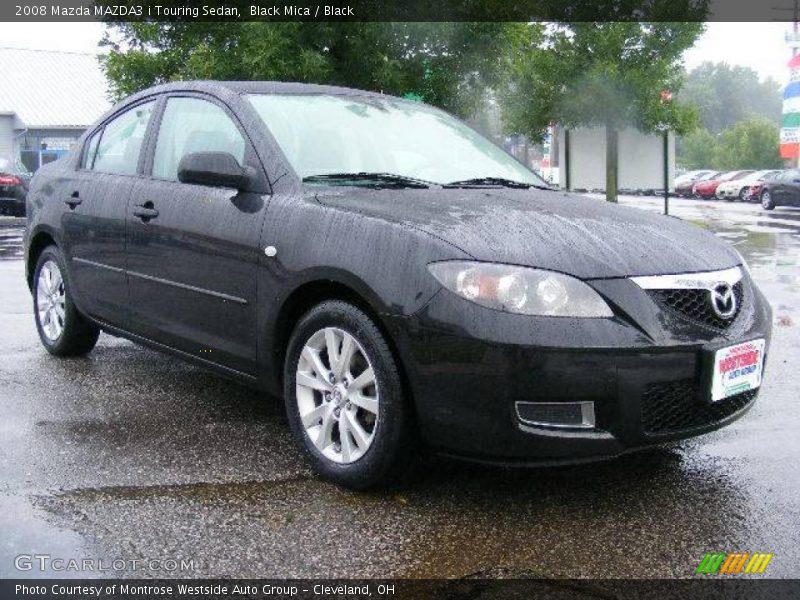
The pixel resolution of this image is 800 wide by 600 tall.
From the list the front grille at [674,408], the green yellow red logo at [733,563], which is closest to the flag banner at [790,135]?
the front grille at [674,408]

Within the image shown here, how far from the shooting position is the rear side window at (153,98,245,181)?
14.3 feet

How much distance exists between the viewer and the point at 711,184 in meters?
42.2

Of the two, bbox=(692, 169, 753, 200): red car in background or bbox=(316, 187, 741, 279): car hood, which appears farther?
bbox=(692, 169, 753, 200): red car in background

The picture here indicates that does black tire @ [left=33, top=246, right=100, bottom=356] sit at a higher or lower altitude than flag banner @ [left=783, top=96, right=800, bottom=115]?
lower

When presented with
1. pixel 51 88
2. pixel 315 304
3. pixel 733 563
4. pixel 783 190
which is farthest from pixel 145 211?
pixel 51 88

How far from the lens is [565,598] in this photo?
2697 mm

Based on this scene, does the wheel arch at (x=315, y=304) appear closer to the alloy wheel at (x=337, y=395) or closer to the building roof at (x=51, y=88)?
the alloy wheel at (x=337, y=395)

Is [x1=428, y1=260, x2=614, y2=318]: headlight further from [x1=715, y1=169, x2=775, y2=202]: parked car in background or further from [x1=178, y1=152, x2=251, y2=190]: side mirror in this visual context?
[x1=715, y1=169, x2=775, y2=202]: parked car in background

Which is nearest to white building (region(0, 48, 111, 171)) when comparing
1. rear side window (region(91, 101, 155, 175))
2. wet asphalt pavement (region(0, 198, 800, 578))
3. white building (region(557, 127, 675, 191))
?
white building (region(557, 127, 675, 191))

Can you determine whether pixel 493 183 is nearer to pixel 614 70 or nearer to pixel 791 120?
pixel 614 70

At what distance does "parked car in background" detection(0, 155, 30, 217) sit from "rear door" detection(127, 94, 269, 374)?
17.4 metres

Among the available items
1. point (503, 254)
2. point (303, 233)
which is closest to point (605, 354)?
point (503, 254)

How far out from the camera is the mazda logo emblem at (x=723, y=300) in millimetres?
3373
